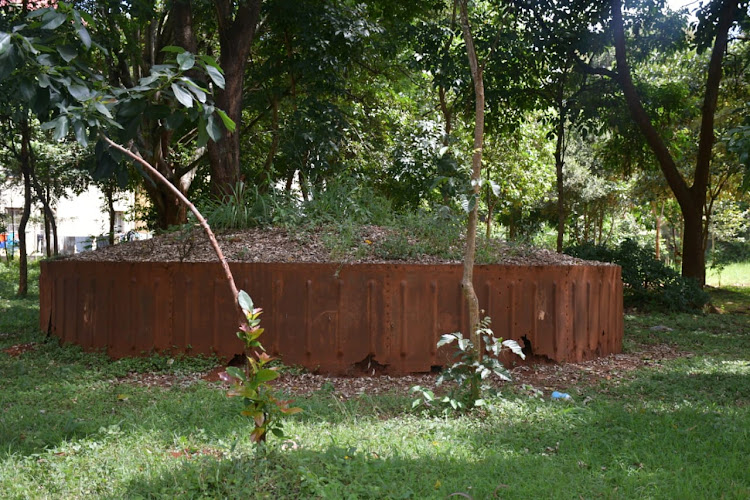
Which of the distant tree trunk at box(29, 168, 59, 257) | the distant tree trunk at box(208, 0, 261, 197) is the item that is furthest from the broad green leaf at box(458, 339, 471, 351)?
the distant tree trunk at box(29, 168, 59, 257)

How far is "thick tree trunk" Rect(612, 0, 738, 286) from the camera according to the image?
42.0 ft

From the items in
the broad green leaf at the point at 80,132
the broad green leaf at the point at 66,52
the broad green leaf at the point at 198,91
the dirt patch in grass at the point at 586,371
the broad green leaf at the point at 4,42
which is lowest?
the dirt patch in grass at the point at 586,371

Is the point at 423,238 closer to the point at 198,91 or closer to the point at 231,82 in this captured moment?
the point at 231,82

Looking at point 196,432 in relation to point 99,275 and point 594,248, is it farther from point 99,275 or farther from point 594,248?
point 594,248

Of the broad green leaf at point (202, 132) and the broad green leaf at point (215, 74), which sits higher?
the broad green leaf at point (215, 74)

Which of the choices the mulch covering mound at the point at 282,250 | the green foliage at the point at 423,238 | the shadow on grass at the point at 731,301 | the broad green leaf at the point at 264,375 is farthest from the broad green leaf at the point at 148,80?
the shadow on grass at the point at 731,301

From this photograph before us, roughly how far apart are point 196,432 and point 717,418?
145 inches

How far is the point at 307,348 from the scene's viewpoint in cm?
669

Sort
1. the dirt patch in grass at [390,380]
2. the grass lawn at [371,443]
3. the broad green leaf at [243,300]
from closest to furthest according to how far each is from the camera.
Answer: the broad green leaf at [243,300], the grass lawn at [371,443], the dirt patch in grass at [390,380]

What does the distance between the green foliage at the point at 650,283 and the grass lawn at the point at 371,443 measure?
264 inches

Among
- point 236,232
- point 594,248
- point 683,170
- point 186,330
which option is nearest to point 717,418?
point 186,330

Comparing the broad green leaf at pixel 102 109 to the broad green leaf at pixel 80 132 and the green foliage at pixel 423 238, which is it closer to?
the broad green leaf at pixel 80 132

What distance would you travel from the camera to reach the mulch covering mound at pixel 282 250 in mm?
7188

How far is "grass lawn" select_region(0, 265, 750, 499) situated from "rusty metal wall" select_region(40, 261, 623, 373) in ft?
1.90
